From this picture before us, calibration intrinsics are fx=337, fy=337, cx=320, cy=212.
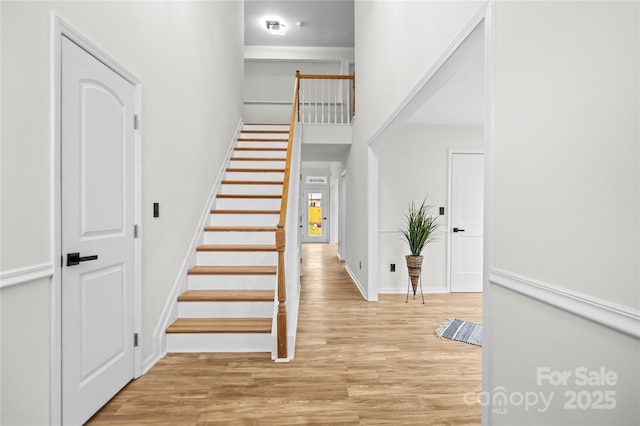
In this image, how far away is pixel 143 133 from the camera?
2.44 m

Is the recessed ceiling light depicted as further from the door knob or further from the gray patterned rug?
the door knob

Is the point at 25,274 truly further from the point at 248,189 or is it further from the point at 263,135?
the point at 263,135

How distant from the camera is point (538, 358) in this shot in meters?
1.25

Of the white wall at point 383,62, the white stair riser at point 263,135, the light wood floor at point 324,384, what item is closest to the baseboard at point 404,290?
the white wall at point 383,62

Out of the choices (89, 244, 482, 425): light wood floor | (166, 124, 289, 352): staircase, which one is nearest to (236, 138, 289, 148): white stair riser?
(166, 124, 289, 352): staircase

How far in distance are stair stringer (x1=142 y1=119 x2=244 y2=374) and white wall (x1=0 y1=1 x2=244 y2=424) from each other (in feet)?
0.18

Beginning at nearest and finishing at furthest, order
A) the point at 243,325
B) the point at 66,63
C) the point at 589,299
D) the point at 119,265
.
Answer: the point at 589,299 → the point at 66,63 → the point at 119,265 → the point at 243,325

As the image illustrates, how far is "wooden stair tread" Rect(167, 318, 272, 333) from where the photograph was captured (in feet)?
8.95

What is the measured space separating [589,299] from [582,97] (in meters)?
0.61

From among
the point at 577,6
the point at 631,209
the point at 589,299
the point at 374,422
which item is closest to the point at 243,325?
the point at 374,422

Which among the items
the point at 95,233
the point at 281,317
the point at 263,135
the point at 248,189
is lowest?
the point at 281,317

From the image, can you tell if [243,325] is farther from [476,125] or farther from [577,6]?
[476,125]

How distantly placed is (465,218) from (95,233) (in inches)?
181

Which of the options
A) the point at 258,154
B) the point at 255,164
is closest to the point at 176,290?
the point at 255,164
